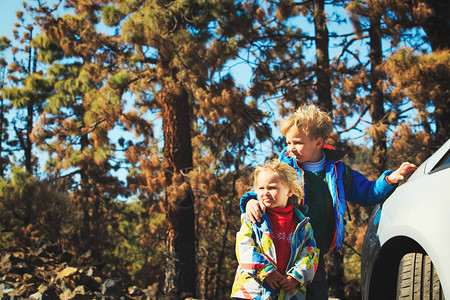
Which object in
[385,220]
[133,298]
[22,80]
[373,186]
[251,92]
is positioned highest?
[22,80]

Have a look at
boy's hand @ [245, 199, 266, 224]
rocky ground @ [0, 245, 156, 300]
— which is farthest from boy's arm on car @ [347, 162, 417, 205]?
rocky ground @ [0, 245, 156, 300]

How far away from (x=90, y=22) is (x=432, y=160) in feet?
35.9

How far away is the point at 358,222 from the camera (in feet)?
32.9

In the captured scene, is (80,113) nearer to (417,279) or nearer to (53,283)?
(53,283)

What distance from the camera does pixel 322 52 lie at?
9.86 m

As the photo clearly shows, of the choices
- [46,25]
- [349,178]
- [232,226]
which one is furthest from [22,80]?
[349,178]

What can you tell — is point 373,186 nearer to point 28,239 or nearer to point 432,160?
point 432,160

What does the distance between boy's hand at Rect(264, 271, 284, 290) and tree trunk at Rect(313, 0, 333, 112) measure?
293 inches

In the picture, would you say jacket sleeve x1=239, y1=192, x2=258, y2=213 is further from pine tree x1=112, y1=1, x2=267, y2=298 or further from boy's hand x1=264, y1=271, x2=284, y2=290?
pine tree x1=112, y1=1, x2=267, y2=298

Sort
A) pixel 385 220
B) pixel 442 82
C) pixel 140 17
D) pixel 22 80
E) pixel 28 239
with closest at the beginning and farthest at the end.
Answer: pixel 385 220
pixel 442 82
pixel 140 17
pixel 28 239
pixel 22 80

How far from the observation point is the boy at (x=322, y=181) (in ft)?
8.57

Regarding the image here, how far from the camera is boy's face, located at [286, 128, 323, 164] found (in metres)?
2.68

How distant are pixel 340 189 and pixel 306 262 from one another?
21.6 inches

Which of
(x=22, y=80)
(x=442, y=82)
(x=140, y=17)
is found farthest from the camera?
(x=22, y=80)
